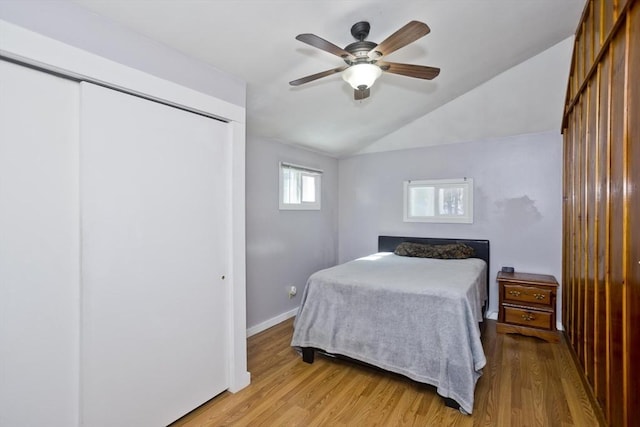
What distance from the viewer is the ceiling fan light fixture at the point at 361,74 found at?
192 cm

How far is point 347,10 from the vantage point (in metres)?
1.98

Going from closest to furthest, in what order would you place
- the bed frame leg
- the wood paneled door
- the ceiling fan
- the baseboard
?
the wood paneled door, the ceiling fan, the bed frame leg, the baseboard

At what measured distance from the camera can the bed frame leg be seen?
9.18ft

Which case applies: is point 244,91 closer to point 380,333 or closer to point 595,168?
point 380,333

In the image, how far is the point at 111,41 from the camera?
1.68 meters

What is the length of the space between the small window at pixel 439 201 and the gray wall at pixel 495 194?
3.3 inches

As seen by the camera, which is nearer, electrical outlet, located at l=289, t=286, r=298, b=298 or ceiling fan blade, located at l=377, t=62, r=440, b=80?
ceiling fan blade, located at l=377, t=62, r=440, b=80

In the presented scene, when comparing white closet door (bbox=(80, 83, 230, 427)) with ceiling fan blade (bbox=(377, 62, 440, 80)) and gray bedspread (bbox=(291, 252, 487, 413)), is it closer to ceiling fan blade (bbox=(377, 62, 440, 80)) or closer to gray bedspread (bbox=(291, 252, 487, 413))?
gray bedspread (bbox=(291, 252, 487, 413))

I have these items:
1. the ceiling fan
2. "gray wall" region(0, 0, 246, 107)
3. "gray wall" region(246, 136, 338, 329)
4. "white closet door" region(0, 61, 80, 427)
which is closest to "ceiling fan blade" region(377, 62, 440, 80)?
the ceiling fan

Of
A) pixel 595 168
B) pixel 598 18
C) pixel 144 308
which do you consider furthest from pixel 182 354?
pixel 598 18

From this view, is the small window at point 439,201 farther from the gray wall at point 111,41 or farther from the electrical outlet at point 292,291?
the gray wall at point 111,41

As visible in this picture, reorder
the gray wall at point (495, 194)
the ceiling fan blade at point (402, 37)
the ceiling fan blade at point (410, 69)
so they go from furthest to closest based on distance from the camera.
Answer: the gray wall at point (495, 194)
the ceiling fan blade at point (410, 69)
the ceiling fan blade at point (402, 37)

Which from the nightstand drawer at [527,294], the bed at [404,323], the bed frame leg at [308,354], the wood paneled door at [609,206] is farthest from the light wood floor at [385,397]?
the nightstand drawer at [527,294]

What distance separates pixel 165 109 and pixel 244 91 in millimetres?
712
